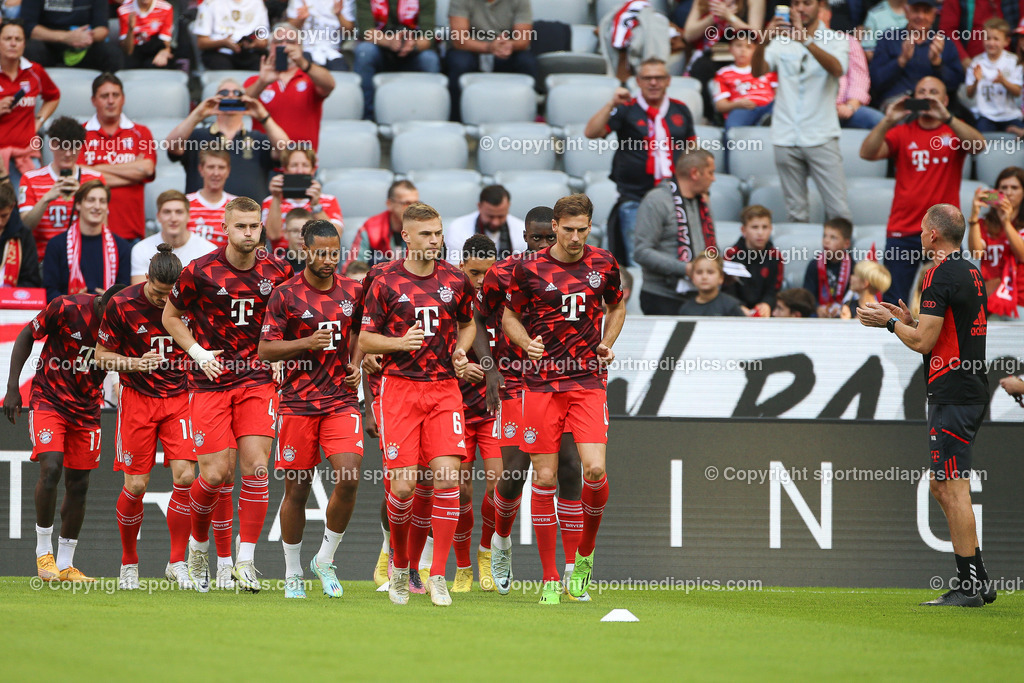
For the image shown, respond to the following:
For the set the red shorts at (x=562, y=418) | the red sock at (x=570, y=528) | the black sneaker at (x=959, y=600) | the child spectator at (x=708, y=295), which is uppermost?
the child spectator at (x=708, y=295)

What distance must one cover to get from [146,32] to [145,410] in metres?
7.75

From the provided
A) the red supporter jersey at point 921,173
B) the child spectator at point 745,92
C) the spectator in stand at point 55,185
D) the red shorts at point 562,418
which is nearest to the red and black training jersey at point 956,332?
the red shorts at point 562,418

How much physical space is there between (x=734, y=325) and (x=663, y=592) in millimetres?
2542

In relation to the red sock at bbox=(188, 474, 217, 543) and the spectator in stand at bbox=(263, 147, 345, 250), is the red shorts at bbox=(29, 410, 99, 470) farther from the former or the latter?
the spectator in stand at bbox=(263, 147, 345, 250)

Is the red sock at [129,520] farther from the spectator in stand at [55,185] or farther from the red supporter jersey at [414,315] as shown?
the spectator in stand at [55,185]

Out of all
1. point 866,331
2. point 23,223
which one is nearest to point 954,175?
point 866,331

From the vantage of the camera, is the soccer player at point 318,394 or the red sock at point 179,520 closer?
the soccer player at point 318,394

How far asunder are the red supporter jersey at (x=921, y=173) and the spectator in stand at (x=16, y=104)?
9.32m

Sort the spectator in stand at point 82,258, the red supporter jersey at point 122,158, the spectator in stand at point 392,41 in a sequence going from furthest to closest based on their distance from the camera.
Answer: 1. the spectator in stand at point 392,41
2. the red supporter jersey at point 122,158
3. the spectator in stand at point 82,258

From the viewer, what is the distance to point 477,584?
9.86m

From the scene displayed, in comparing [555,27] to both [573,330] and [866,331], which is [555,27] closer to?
[866,331]

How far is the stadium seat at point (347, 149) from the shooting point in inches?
584

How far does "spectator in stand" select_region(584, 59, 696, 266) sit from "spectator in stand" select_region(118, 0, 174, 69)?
19.3 ft

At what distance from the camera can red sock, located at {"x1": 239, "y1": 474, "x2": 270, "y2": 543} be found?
27.9 feet
